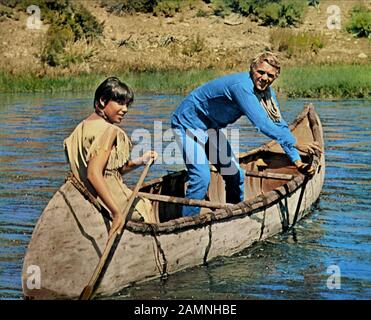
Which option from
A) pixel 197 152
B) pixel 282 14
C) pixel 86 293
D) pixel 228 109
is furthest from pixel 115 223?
pixel 282 14

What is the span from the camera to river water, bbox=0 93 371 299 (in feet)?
26.1

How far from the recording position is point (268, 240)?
9.59 m

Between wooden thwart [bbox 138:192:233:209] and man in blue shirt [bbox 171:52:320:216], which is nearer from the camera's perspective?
man in blue shirt [bbox 171:52:320:216]

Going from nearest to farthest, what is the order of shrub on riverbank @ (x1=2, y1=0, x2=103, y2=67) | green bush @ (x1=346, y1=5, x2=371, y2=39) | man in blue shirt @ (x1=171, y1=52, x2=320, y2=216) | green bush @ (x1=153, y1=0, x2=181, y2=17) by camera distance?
man in blue shirt @ (x1=171, y1=52, x2=320, y2=216) → shrub on riverbank @ (x1=2, y1=0, x2=103, y2=67) → green bush @ (x1=346, y1=5, x2=371, y2=39) → green bush @ (x1=153, y1=0, x2=181, y2=17)

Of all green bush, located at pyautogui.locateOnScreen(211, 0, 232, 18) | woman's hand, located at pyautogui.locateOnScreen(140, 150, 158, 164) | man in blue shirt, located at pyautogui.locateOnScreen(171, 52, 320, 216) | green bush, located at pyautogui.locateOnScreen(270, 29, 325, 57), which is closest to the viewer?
woman's hand, located at pyautogui.locateOnScreen(140, 150, 158, 164)

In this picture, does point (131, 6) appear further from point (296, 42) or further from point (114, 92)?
point (114, 92)

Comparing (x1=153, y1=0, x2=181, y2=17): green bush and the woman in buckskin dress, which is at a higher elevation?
(x1=153, y1=0, x2=181, y2=17): green bush

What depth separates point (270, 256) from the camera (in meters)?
9.05

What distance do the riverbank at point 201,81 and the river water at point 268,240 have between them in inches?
124

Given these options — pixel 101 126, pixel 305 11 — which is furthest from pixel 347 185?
pixel 305 11

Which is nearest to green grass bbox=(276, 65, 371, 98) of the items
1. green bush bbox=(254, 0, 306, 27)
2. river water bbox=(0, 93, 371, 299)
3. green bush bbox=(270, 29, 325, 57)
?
river water bbox=(0, 93, 371, 299)

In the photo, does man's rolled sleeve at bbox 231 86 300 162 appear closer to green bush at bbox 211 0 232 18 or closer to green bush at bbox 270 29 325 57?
green bush at bbox 270 29 325 57

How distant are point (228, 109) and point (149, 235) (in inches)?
73.9

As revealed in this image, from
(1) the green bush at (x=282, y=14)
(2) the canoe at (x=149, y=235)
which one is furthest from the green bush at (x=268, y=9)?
(2) the canoe at (x=149, y=235)
